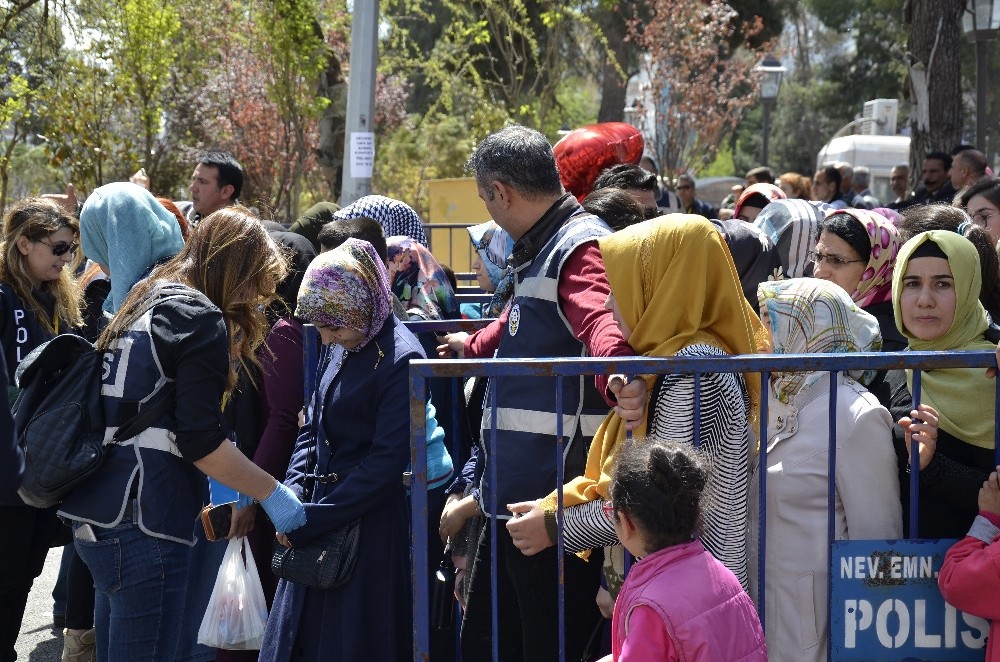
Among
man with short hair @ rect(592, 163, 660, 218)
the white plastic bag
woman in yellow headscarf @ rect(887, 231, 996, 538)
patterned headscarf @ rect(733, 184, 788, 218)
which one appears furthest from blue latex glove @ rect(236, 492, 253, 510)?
patterned headscarf @ rect(733, 184, 788, 218)

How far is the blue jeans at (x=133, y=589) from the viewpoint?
3361 millimetres

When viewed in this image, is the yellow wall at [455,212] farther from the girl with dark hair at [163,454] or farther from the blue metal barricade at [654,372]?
the blue metal barricade at [654,372]

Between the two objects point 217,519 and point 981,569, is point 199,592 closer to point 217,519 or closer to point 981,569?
point 217,519

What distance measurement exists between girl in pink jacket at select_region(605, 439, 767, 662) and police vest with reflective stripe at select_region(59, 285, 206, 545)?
1.52 m

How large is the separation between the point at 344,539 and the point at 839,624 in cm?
161

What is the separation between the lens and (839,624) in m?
2.82

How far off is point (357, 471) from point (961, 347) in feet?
6.22

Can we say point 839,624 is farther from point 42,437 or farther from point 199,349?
point 42,437

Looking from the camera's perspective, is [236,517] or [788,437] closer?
[788,437]

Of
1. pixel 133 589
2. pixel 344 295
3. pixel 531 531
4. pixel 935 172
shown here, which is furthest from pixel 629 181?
pixel 935 172

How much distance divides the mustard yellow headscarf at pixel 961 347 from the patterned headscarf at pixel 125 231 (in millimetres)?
2489

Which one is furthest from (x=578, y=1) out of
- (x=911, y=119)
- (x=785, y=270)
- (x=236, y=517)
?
(x=236, y=517)

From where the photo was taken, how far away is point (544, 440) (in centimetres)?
315

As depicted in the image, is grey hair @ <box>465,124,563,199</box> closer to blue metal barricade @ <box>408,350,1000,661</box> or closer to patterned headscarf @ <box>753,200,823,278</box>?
blue metal barricade @ <box>408,350,1000,661</box>
